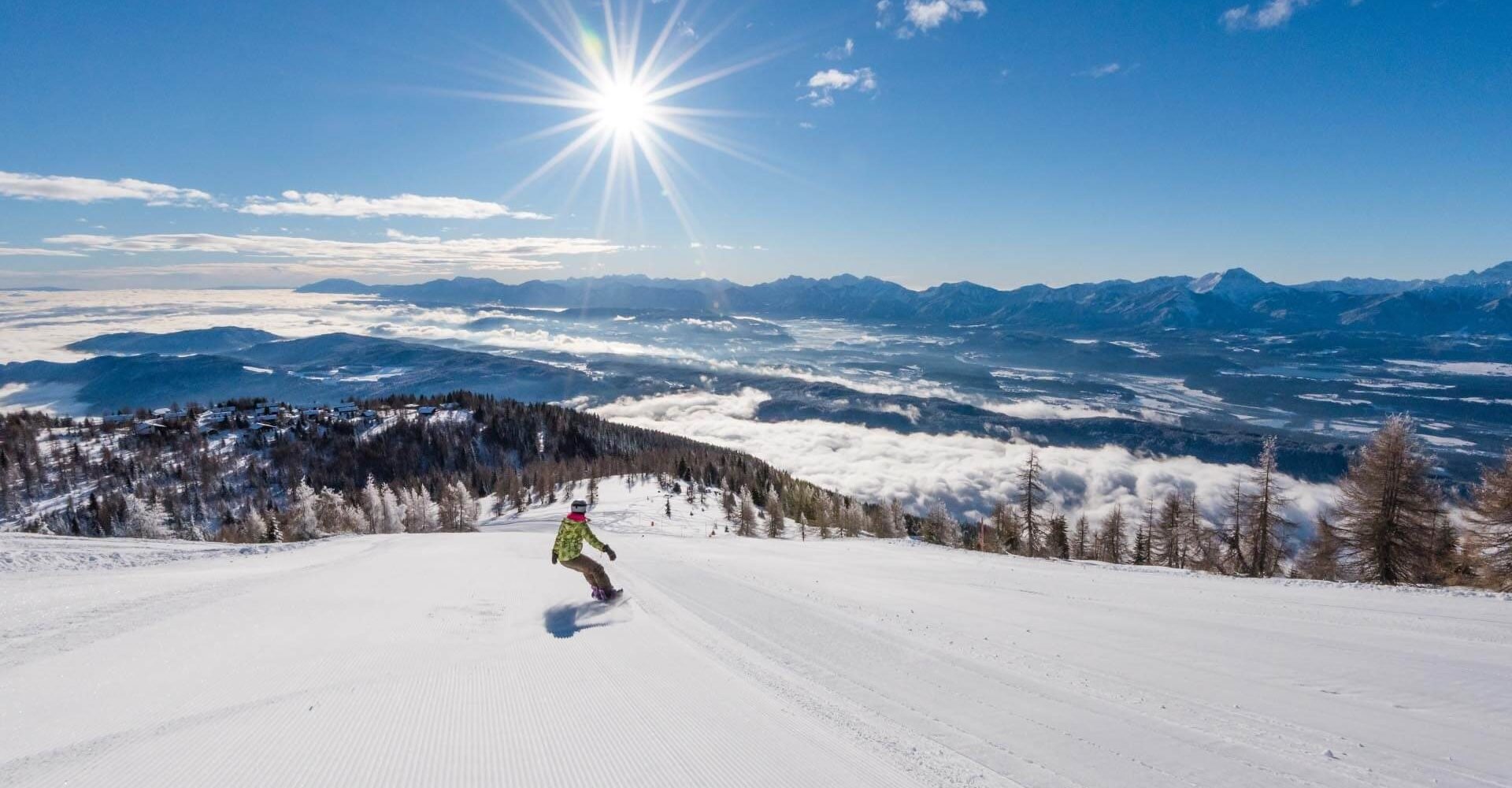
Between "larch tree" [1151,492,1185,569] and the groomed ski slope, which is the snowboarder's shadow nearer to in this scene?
the groomed ski slope

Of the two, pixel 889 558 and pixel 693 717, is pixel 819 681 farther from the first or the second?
pixel 889 558

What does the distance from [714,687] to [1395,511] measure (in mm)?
35407

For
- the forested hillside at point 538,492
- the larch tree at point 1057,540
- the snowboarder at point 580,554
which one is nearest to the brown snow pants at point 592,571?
the snowboarder at point 580,554

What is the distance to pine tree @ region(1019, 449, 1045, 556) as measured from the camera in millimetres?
52750

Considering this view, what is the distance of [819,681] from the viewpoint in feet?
21.0

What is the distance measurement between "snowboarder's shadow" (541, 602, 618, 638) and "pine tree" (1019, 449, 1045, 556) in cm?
4977

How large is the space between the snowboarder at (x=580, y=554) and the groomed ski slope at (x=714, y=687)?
1.73ft

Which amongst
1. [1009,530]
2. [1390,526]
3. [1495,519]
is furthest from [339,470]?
[1495,519]

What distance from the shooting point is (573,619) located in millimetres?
8609

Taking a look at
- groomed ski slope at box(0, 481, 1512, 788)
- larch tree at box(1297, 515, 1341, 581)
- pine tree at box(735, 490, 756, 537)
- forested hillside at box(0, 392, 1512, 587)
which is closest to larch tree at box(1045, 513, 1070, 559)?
forested hillside at box(0, 392, 1512, 587)

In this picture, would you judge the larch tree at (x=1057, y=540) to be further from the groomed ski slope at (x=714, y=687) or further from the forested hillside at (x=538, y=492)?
the groomed ski slope at (x=714, y=687)

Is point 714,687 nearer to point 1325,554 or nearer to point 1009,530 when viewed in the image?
point 1325,554

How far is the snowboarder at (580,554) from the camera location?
1009 centimetres

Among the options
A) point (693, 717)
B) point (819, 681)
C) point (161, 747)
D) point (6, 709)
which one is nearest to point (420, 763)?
point (161, 747)
